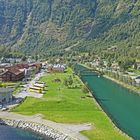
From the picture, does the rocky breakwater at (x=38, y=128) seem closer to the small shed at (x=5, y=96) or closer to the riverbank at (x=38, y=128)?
the riverbank at (x=38, y=128)

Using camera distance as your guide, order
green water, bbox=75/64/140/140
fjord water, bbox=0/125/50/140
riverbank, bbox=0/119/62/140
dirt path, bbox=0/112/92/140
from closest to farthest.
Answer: dirt path, bbox=0/112/92/140
riverbank, bbox=0/119/62/140
fjord water, bbox=0/125/50/140
green water, bbox=75/64/140/140

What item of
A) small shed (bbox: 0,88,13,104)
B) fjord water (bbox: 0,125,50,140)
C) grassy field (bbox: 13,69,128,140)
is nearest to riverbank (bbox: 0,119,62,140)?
fjord water (bbox: 0,125,50,140)

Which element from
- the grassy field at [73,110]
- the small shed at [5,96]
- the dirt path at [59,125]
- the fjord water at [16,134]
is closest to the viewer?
the dirt path at [59,125]

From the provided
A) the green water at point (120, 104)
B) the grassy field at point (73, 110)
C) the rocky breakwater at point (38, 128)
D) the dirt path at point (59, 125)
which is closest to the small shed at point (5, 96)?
the grassy field at point (73, 110)

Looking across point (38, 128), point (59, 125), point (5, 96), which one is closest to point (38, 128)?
point (38, 128)

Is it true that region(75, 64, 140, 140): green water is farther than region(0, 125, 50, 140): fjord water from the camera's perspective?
Yes

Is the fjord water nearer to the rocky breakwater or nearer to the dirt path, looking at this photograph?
the rocky breakwater
